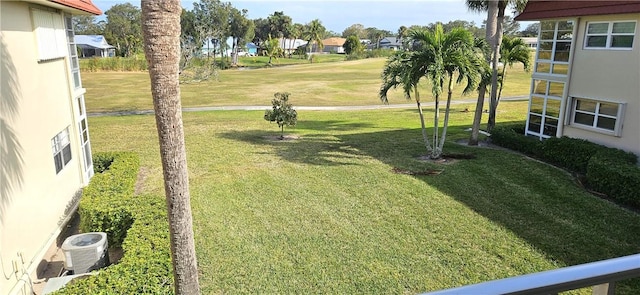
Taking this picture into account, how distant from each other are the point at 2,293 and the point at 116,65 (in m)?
53.1

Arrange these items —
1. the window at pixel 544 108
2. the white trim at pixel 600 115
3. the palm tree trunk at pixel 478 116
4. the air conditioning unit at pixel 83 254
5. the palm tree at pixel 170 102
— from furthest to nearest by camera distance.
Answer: the palm tree trunk at pixel 478 116 < the window at pixel 544 108 < the white trim at pixel 600 115 < the air conditioning unit at pixel 83 254 < the palm tree at pixel 170 102

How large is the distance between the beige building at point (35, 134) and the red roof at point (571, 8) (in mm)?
13866

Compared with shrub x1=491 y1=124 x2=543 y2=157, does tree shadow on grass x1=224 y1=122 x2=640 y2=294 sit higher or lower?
lower

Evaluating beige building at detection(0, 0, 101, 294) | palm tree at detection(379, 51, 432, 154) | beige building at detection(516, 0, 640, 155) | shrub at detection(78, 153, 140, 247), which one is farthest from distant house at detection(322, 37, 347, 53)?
shrub at detection(78, 153, 140, 247)

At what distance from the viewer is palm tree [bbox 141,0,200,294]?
447 cm

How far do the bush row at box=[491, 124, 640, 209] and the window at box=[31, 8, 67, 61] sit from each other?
12.7 meters

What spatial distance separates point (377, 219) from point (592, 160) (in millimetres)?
6561

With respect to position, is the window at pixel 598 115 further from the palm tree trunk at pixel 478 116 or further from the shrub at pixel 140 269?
the shrub at pixel 140 269

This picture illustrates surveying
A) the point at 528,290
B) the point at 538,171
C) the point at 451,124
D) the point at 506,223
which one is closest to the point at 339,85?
the point at 451,124

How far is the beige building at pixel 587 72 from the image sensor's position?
40.3 ft

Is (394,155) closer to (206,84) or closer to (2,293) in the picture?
(2,293)

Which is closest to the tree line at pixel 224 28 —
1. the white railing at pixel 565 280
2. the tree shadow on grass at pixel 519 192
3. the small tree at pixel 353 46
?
the small tree at pixel 353 46

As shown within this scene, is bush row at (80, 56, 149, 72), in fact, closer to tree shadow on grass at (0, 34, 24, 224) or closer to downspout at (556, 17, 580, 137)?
downspout at (556, 17, 580, 137)

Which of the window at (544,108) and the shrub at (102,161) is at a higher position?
the window at (544,108)
